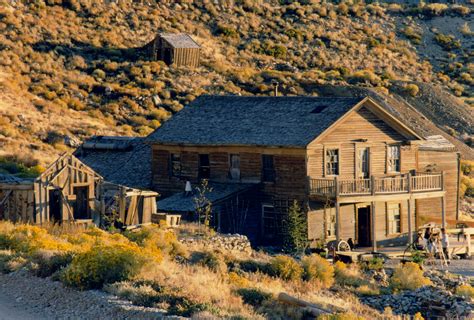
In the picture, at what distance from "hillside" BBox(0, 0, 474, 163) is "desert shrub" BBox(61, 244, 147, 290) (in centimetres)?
2742

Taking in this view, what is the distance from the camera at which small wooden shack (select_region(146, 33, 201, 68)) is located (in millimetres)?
80625

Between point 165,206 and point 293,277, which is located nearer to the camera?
point 293,277

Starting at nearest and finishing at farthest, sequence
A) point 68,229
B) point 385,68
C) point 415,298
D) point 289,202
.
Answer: point 415,298 → point 68,229 → point 289,202 → point 385,68

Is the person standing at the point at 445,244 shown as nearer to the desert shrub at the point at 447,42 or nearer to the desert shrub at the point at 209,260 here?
the desert shrub at the point at 209,260

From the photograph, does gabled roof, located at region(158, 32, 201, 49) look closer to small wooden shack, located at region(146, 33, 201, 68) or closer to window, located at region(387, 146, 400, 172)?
small wooden shack, located at region(146, 33, 201, 68)

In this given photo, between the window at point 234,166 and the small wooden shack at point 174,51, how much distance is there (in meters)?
38.6

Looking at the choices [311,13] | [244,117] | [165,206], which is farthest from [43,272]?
[311,13]

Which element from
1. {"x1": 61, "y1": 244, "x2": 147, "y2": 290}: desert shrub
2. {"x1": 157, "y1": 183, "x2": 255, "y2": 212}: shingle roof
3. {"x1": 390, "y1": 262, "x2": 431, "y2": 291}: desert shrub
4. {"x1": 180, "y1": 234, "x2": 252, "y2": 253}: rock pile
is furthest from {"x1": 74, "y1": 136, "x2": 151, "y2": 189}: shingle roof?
{"x1": 61, "y1": 244, "x2": 147, "y2": 290}: desert shrub

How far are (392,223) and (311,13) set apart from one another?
6487 centimetres

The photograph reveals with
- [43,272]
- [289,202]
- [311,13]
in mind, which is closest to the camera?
[43,272]

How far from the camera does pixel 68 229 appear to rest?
3375cm

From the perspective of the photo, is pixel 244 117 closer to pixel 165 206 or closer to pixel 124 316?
pixel 165 206

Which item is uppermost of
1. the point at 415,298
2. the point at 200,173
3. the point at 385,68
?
the point at 385,68

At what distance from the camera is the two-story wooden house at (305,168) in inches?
1601
